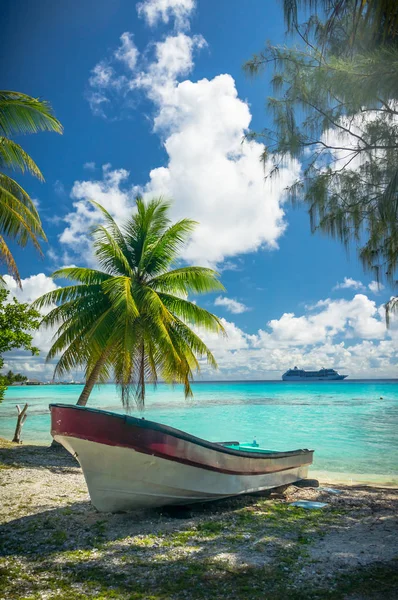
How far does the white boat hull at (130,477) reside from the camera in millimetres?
6094

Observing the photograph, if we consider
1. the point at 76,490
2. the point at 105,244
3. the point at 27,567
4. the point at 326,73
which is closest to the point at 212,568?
the point at 27,567

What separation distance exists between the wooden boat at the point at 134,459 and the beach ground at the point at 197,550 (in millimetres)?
364

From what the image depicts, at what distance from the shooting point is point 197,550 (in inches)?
200

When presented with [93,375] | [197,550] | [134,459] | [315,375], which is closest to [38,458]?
[93,375]

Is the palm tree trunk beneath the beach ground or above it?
above

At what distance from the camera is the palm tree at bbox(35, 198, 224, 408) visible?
1169 cm

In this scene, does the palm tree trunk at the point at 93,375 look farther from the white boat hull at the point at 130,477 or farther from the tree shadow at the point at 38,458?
the white boat hull at the point at 130,477

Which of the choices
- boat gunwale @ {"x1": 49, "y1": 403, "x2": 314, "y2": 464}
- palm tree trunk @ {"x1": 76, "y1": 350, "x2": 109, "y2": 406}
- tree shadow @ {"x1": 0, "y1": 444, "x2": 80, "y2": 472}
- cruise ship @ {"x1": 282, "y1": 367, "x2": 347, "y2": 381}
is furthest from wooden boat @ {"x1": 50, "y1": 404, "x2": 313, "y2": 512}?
cruise ship @ {"x1": 282, "y1": 367, "x2": 347, "y2": 381}

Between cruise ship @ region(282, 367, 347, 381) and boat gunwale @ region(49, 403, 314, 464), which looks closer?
boat gunwale @ region(49, 403, 314, 464)

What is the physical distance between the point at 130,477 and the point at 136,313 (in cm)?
557

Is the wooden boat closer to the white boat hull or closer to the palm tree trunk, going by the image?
the white boat hull

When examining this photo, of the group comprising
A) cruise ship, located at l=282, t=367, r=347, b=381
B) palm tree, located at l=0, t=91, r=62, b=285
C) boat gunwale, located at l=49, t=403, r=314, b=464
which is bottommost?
cruise ship, located at l=282, t=367, r=347, b=381

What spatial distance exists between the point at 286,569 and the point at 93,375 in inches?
357

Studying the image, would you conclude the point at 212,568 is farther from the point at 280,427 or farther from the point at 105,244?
the point at 280,427
